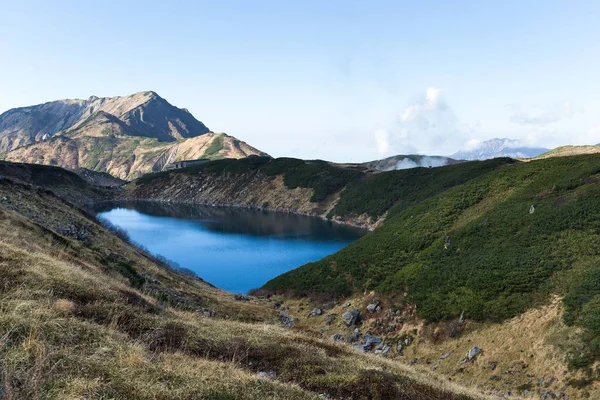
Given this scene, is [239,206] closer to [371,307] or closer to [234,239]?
[234,239]

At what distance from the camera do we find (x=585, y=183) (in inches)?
1686

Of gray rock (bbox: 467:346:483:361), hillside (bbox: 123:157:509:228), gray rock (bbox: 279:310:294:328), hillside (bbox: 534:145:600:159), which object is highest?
hillside (bbox: 534:145:600:159)

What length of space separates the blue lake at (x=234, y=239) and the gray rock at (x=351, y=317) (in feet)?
82.6

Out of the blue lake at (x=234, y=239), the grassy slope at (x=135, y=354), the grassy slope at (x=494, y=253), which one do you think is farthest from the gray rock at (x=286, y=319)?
the grassy slope at (x=135, y=354)

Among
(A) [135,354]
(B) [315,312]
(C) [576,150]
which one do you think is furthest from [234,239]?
(C) [576,150]

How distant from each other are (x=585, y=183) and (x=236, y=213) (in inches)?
4813

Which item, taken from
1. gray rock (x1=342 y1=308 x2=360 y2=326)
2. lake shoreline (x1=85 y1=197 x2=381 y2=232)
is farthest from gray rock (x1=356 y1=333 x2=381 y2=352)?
lake shoreline (x1=85 y1=197 x2=381 y2=232)

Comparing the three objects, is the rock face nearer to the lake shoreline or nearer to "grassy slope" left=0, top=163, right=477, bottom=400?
"grassy slope" left=0, top=163, right=477, bottom=400

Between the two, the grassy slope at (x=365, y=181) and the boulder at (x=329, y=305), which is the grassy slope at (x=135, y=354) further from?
the grassy slope at (x=365, y=181)

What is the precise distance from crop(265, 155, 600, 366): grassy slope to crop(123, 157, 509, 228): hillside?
53.2 m

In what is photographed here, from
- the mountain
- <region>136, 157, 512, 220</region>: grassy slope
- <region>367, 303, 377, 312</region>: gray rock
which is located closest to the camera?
<region>367, 303, 377, 312</region>: gray rock

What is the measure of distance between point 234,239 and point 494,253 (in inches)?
2861

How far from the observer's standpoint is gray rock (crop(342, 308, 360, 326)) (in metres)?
37.2

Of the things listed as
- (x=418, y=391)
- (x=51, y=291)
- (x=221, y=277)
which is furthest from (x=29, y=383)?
(x=221, y=277)
